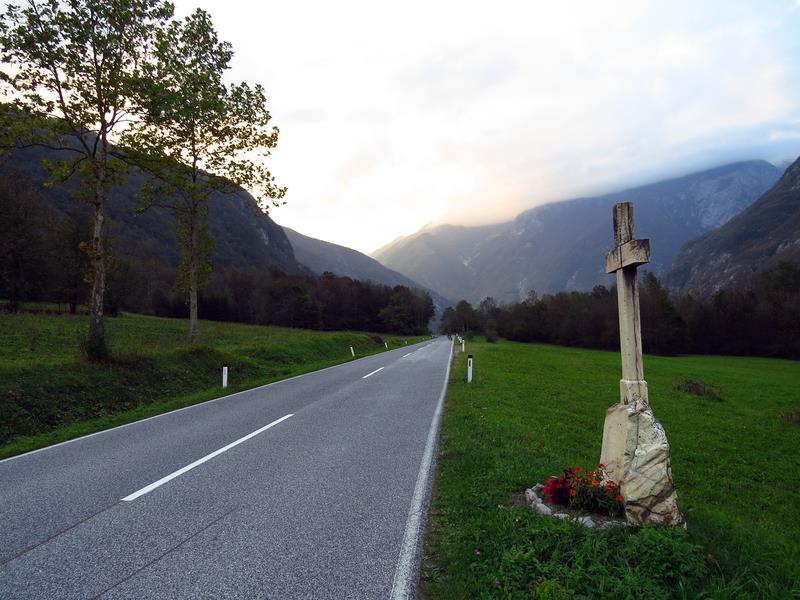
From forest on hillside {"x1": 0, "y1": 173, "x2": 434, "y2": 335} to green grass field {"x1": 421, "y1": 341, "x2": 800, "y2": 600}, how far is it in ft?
40.9

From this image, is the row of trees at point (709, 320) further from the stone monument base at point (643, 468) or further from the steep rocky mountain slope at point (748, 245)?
the steep rocky mountain slope at point (748, 245)

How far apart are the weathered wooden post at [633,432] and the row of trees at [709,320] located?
6806cm

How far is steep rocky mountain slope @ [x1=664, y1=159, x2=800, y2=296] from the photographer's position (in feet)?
467

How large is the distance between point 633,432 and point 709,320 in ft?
256

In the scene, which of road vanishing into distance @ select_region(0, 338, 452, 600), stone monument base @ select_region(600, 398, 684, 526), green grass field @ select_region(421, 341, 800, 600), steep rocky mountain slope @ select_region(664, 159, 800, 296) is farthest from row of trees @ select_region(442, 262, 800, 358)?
steep rocky mountain slope @ select_region(664, 159, 800, 296)

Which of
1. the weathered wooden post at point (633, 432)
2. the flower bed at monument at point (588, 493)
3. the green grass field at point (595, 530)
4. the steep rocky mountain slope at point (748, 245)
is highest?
the steep rocky mountain slope at point (748, 245)

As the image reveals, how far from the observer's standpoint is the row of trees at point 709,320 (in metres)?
60.0

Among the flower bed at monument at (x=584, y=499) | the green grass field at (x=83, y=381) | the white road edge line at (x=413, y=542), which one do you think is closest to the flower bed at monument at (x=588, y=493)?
the flower bed at monument at (x=584, y=499)

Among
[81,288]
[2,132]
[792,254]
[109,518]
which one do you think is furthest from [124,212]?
[792,254]

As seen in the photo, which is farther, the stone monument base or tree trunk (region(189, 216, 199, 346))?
tree trunk (region(189, 216, 199, 346))

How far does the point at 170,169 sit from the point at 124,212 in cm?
13227

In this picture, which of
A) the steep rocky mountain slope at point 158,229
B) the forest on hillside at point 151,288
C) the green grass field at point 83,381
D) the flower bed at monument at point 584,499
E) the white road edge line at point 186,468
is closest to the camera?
the flower bed at monument at point 584,499

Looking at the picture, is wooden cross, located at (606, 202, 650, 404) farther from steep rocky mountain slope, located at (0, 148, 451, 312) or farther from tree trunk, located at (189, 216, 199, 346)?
steep rocky mountain slope, located at (0, 148, 451, 312)

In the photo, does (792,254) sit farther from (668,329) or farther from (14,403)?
(14,403)
